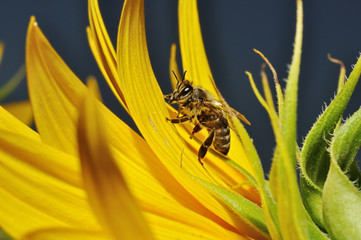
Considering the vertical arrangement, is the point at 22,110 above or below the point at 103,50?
below

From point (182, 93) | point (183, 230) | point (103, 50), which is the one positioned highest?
point (103, 50)

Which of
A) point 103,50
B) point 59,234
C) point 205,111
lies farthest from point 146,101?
point 59,234

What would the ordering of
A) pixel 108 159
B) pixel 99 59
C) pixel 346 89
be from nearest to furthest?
pixel 108 159 < pixel 346 89 < pixel 99 59

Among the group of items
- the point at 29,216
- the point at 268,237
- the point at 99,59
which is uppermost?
the point at 99,59

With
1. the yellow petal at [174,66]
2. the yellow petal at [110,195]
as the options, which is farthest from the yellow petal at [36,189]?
the yellow petal at [174,66]

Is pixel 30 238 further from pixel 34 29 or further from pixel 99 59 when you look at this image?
pixel 99 59

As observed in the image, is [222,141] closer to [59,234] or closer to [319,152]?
[319,152]

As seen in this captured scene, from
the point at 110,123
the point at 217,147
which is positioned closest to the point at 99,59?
the point at 110,123
